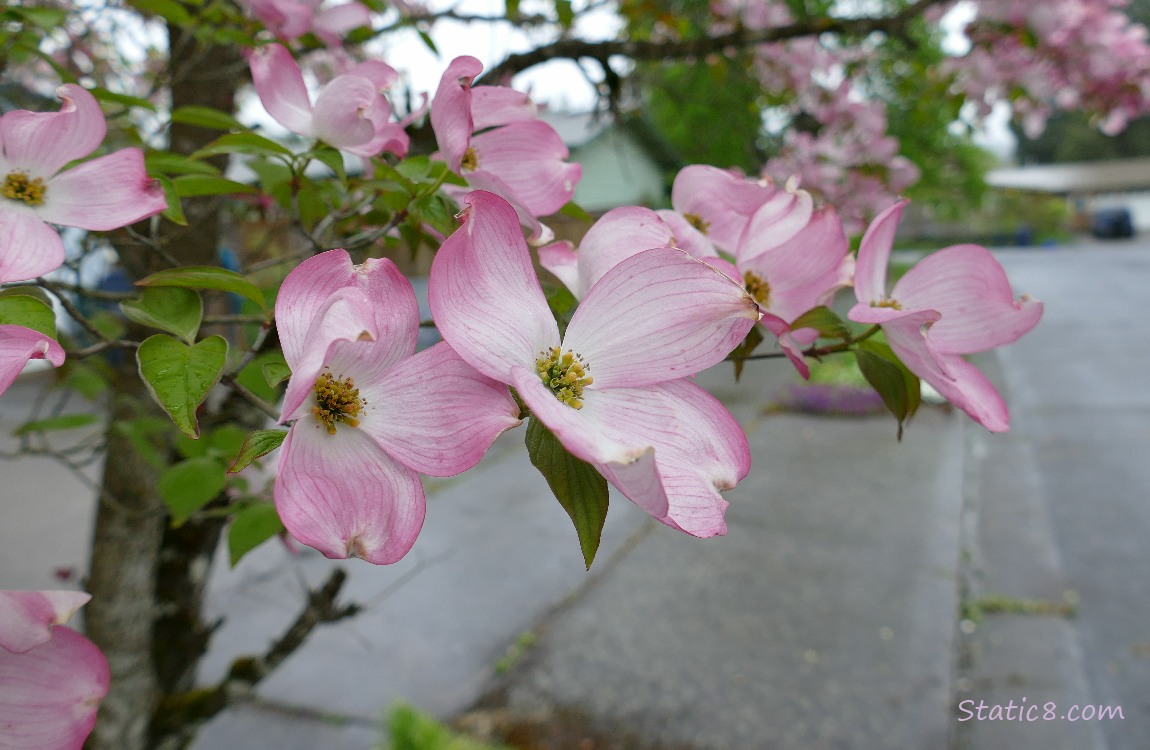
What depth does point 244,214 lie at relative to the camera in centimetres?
160

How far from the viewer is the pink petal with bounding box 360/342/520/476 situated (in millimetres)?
331

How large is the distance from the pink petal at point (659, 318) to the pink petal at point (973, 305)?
19 cm

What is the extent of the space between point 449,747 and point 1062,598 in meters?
1.81

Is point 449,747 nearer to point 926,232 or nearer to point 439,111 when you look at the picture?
point 439,111

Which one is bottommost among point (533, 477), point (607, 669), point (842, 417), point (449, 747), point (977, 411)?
point (842, 417)

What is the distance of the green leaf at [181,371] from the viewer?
358mm

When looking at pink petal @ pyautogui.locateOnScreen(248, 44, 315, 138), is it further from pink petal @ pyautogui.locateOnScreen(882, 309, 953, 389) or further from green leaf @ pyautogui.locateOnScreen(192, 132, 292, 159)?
pink petal @ pyautogui.locateOnScreen(882, 309, 953, 389)

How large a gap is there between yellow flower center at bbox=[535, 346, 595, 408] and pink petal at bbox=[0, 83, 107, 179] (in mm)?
293

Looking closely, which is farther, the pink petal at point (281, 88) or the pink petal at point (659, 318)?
the pink petal at point (281, 88)

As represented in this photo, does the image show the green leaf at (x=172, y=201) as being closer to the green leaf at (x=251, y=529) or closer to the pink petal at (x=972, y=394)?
the green leaf at (x=251, y=529)

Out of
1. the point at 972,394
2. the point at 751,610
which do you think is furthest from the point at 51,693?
the point at 751,610

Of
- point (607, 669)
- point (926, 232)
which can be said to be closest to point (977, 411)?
point (607, 669)

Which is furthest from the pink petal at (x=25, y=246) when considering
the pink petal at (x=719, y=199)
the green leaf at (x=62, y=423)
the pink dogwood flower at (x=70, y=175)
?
the green leaf at (x=62, y=423)

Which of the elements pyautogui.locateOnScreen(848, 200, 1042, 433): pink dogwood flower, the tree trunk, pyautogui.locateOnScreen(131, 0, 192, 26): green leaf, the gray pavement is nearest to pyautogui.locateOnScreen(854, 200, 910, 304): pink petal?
pyautogui.locateOnScreen(848, 200, 1042, 433): pink dogwood flower
